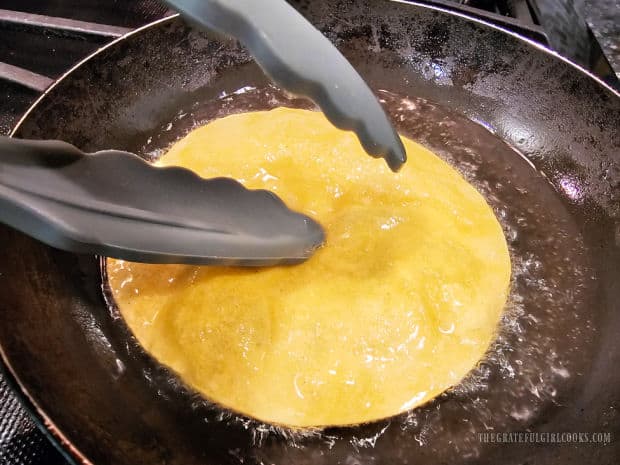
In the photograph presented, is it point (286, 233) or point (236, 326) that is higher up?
point (286, 233)

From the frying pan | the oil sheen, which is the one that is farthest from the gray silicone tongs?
the frying pan

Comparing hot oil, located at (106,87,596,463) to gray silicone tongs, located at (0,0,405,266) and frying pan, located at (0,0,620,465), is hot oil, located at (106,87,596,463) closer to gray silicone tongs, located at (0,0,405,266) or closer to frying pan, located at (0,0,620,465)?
frying pan, located at (0,0,620,465)

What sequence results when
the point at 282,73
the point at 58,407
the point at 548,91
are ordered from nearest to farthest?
the point at 282,73
the point at 58,407
the point at 548,91

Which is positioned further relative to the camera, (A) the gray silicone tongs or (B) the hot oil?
(B) the hot oil

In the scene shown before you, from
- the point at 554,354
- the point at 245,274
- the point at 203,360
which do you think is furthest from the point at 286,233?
the point at 554,354

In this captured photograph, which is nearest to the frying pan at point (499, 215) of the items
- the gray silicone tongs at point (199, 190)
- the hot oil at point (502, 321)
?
the hot oil at point (502, 321)

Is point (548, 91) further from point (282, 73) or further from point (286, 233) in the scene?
point (282, 73)

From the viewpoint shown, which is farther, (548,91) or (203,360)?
(548,91)

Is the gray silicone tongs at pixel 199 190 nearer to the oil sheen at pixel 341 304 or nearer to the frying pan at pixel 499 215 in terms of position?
the oil sheen at pixel 341 304
